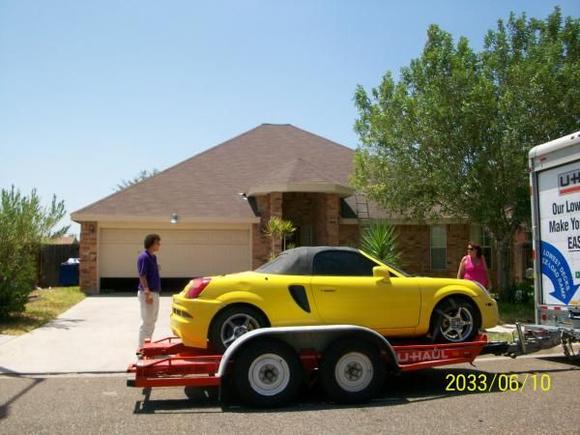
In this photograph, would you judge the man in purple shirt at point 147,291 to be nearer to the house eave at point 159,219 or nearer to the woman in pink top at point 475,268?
the woman in pink top at point 475,268

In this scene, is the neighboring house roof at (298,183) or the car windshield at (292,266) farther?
the neighboring house roof at (298,183)

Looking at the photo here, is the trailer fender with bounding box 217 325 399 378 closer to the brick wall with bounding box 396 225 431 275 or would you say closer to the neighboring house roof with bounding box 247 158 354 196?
the neighboring house roof with bounding box 247 158 354 196

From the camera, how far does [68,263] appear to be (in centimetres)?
2194

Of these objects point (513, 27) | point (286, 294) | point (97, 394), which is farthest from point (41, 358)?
point (513, 27)

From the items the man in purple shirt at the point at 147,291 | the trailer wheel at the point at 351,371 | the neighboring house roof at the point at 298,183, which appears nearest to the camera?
the trailer wheel at the point at 351,371

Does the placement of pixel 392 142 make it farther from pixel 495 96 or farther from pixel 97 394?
pixel 97 394

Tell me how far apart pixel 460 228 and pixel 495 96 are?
23.3ft

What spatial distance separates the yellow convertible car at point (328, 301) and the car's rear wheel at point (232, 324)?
1 cm

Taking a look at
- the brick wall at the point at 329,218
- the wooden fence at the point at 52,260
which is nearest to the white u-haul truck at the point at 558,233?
the brick wall at the point at 329,218

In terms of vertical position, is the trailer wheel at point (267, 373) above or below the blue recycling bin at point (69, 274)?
below

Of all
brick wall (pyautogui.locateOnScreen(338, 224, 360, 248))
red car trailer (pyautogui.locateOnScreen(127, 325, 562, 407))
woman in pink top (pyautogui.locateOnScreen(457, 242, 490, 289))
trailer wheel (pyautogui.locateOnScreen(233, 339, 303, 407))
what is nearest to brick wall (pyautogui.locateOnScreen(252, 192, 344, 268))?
brick wall (pyautogui.locateOnScreen(338, 224, 360, 248))

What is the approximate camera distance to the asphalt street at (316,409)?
571 cm

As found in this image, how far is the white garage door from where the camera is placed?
1961cm
